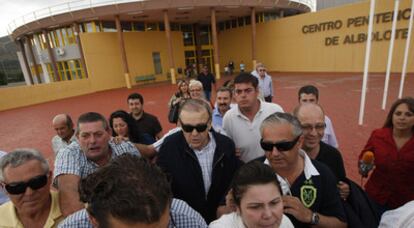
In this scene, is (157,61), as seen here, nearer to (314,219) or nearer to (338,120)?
(338,120)

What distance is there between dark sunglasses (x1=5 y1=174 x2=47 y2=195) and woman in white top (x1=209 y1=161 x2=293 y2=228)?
4.11 feet

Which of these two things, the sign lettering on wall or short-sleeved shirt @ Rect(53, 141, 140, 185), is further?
the sign lettering on wall

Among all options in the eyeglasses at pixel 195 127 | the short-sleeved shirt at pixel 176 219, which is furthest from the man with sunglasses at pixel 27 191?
the eyeglasses at pixel 195 127

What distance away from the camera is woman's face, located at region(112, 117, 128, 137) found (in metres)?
3.26

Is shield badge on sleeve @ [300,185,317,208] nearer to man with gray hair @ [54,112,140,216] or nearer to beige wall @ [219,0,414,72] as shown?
man with gray hair @ [54,112,140,216]

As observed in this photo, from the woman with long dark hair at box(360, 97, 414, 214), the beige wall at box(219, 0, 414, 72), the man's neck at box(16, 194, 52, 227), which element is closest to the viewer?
the man's neck at box(16, 194, 52, 227)

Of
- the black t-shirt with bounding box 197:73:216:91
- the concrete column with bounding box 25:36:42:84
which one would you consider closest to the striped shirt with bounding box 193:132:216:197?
the black t-shirt with bounding box 197:73:216:91

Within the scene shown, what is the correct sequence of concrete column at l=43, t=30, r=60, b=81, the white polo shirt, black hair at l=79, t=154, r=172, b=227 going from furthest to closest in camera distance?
concrete column at l=43, t=30, r=60, b=81
the white polo shirt
black hair at l=79, t=154, r=172, b=227

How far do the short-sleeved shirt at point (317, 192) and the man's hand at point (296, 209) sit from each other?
117mm

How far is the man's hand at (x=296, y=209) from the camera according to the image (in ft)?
4.60

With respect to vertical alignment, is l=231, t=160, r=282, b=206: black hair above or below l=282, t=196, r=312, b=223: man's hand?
above

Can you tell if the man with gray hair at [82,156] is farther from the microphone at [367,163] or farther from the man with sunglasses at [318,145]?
the microphone at [367,163]

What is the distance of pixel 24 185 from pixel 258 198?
1.44 m

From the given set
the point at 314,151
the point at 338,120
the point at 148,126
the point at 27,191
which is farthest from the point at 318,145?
the point at 338,120
